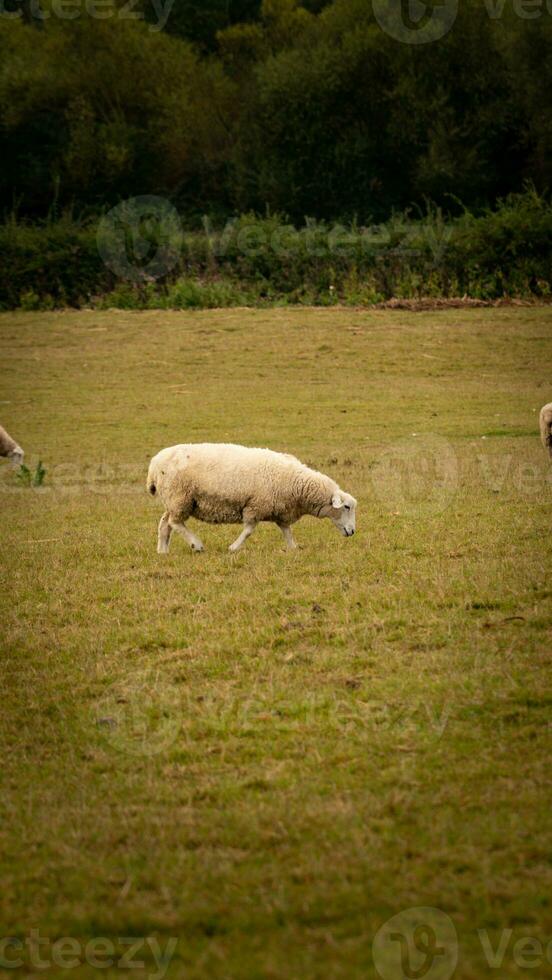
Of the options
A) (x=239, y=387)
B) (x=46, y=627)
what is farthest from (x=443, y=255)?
(x=46, y=627)

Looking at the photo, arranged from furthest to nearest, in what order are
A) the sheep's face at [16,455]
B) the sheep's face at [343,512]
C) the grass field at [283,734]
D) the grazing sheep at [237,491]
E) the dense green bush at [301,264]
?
the dense green bush at [301,264] → the sheep's face at [16,455] → the sheep's face at [343,512] → the grazing sheep at [237,491] → the grass field at [283,734]

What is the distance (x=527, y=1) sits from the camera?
155ft

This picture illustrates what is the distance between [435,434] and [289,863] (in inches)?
701

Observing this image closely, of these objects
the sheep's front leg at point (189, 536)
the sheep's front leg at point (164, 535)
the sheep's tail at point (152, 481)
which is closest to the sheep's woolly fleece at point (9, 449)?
the sheep's tail at point (152, 481)

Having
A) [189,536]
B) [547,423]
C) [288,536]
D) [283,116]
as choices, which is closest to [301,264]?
[283,116]

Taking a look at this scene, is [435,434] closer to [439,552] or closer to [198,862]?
[439,552]

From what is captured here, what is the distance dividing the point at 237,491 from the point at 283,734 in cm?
536

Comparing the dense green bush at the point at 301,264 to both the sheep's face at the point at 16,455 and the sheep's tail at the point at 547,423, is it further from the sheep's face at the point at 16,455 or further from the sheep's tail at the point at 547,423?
the sheep's tail at the point at 547,423

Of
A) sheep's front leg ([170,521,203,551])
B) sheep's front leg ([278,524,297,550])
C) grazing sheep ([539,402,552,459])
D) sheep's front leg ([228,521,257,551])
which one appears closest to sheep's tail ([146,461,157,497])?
sheep's front leg ([170,521,203,551])

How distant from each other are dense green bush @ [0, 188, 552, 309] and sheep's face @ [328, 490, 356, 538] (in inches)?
1022

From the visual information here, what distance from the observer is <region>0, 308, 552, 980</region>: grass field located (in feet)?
16.2

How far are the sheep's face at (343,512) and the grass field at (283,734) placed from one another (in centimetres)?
16

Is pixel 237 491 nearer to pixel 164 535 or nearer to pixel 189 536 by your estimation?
pixel 189 536

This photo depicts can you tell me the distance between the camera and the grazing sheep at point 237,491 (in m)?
12.2
